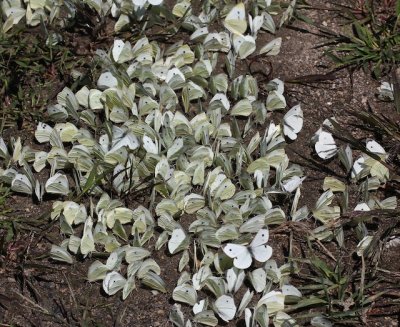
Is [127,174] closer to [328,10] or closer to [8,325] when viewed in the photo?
[8,325]

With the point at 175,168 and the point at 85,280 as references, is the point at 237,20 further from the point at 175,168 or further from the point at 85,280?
the point at 85,280

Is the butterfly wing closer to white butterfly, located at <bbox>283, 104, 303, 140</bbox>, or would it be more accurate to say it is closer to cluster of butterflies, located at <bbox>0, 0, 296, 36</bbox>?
white butterfly, located at <bbox>283, 104, 303, 140</bbox>

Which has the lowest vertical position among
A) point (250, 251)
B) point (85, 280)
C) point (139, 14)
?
point (85, 280)

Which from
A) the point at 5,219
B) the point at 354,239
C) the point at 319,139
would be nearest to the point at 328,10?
the point at 319,139

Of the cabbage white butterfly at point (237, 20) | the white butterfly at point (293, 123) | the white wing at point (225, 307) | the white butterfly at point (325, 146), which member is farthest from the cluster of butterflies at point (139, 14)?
the white wing at point (225, 307)

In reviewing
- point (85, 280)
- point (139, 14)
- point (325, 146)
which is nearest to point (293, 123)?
point (325, 146)

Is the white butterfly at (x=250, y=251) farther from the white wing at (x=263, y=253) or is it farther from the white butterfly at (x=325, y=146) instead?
the white butterfly at (x=325, y=146)
